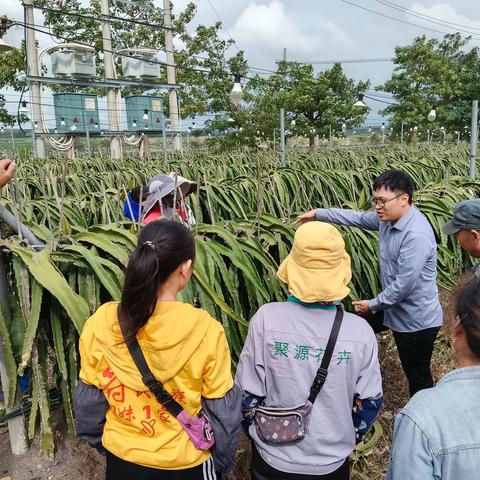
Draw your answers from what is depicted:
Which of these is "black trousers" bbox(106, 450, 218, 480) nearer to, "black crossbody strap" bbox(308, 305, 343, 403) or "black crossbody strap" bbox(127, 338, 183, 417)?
"black crossbody strap" bbox(127, 338, 183, 417)

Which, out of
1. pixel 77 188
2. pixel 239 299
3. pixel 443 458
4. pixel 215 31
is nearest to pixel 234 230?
pixel 239 299

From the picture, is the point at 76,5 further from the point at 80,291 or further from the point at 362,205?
the point at 80,291

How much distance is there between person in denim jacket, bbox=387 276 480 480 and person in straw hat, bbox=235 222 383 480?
0.38 m

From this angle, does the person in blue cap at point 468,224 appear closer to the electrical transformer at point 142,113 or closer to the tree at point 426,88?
the electrical transformer at point 142,113

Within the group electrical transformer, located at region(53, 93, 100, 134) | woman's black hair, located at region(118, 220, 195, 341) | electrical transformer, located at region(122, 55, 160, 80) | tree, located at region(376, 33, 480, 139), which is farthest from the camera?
tree, located at region(376, 33, 480, 139)

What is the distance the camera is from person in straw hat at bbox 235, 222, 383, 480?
1185mm

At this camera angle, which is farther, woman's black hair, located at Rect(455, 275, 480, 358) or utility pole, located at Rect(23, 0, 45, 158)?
utility pole, located at Rect(23, 0, 45, 158)

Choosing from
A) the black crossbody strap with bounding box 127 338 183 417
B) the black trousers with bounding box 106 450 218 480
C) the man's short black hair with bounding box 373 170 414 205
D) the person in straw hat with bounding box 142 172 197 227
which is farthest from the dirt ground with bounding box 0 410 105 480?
the man's short black hair with bounding box 373 170 414 205

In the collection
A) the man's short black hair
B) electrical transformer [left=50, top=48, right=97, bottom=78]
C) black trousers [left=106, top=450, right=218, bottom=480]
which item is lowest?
black trousers [left=106, top=450, right=218, bottom=480]

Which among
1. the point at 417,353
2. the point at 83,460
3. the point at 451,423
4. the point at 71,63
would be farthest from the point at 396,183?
the point at 71,63

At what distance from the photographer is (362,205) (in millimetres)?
3205

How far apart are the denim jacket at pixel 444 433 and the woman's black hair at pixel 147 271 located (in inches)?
22.4

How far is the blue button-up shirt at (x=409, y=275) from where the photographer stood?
6.18ft

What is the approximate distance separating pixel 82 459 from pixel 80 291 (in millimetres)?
633
